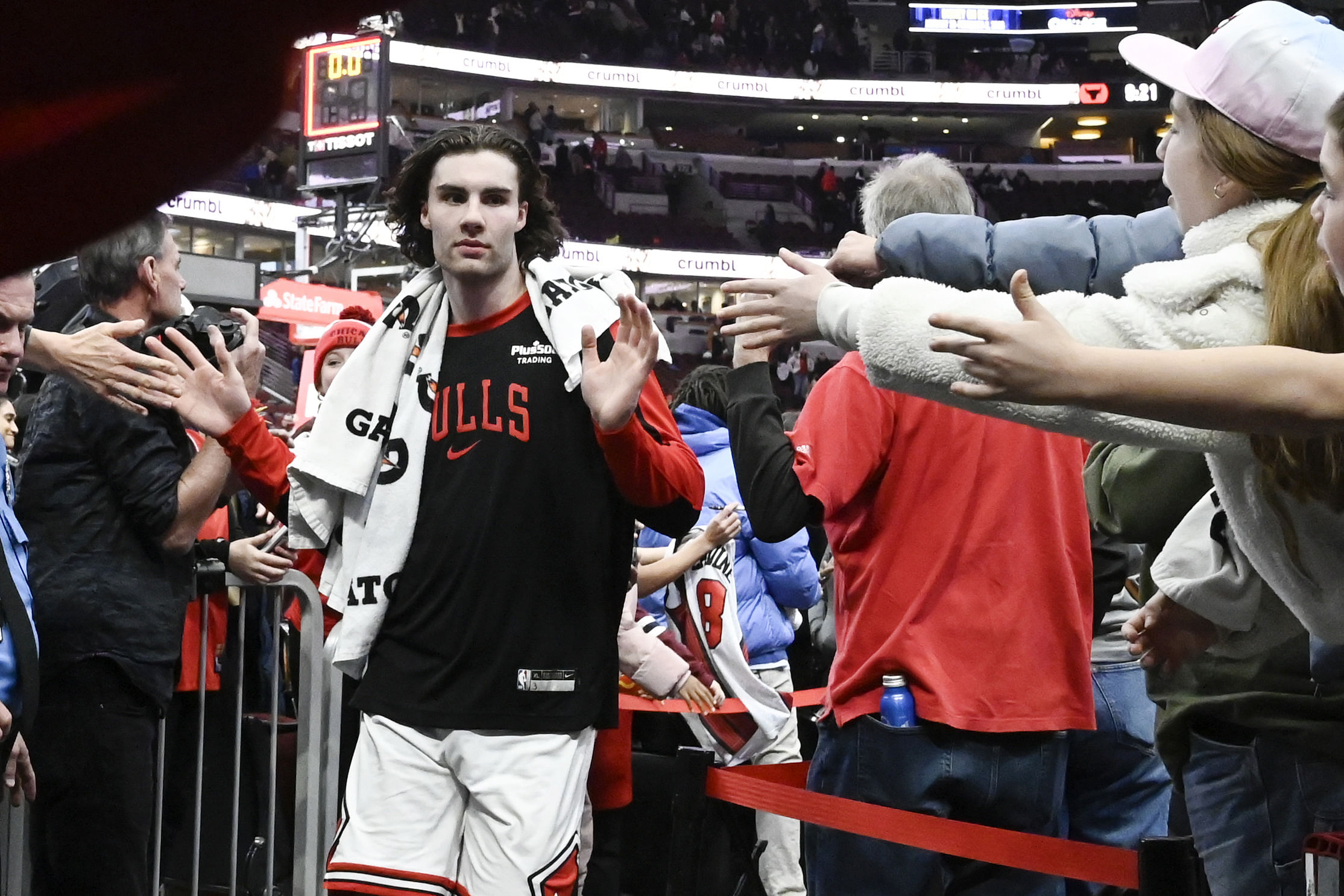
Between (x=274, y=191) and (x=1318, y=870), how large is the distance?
29.9 m

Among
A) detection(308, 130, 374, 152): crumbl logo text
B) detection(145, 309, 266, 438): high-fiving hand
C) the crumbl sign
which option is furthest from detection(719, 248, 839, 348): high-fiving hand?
the crumbl sign

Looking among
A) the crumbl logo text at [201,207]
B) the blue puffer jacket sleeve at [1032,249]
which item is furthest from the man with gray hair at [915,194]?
the crumbl logo text at [201,207]

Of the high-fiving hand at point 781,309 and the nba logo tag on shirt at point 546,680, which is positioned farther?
the nba logo tag on shirt at point 546,680

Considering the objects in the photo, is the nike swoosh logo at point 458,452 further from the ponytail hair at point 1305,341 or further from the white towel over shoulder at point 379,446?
the ponytail hair at point 1305,341

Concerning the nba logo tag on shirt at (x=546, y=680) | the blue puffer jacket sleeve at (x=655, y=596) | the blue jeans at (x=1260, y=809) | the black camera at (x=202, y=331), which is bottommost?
the blue jeans at (x=1260, y=809)

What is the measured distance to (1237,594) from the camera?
188 cm

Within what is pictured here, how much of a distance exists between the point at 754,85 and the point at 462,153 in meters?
38.2

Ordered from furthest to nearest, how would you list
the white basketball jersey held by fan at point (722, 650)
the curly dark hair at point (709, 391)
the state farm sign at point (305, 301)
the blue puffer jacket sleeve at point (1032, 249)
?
the state farm sign at point (305, 301) < the curly dark hair at point (709, 391) < the white basketball jersey held by fan at point (722, 650) < the blue puffer jacket sleeve at point (1032, 249)

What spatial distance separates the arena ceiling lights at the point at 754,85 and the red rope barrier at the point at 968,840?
3592cm

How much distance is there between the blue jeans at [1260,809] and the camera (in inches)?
72.8

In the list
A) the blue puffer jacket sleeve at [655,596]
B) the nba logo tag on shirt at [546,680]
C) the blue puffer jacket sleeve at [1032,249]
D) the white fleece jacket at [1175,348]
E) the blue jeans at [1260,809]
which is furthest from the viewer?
the blue puffer jacket sleeve at [655,596]

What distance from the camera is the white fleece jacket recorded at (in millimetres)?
1647

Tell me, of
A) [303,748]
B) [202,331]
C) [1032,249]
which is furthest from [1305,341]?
[303,748]

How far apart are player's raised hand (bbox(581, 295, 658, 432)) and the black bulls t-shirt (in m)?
0.25
